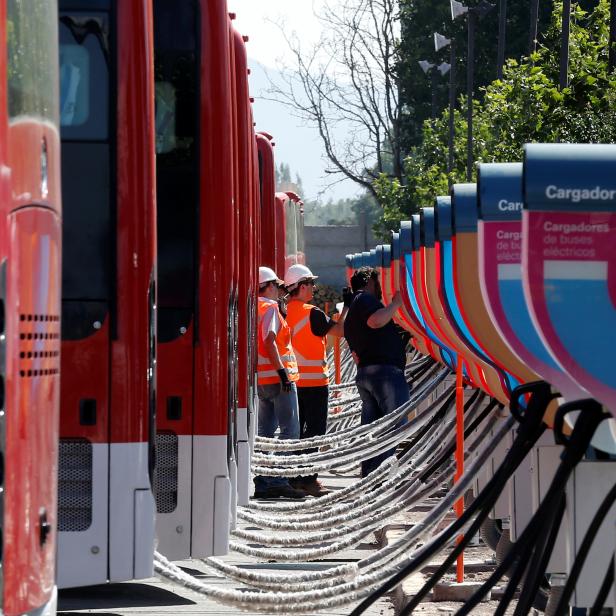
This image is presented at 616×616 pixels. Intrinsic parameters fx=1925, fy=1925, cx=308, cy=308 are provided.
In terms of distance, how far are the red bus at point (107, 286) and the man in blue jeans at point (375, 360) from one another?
770 centimetres

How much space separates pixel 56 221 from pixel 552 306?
1.26 m

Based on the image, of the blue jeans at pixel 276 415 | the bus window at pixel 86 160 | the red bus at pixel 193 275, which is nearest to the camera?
the bus window at pixel 86 160

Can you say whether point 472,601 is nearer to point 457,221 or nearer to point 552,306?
point 552,306

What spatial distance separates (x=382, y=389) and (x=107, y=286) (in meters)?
7.95

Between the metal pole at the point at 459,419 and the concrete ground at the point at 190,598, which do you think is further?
the concrete ground at the point at 190,598

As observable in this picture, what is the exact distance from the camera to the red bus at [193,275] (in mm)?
8953


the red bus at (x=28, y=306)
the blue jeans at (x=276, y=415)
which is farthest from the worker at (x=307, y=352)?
the red bus at (x=28, y=306)

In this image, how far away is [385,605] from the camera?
435 inches

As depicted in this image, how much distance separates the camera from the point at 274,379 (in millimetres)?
16266

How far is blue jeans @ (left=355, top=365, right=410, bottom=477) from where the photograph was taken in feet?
50.8

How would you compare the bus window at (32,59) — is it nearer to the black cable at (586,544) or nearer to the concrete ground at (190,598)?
the black cable at (586,544)

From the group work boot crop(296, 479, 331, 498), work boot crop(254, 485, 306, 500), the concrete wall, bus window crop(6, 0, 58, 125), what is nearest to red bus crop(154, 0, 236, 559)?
bus window crop(6, 0, 58, 125)

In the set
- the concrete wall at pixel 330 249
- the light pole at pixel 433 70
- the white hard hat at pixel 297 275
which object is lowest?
the white hard hat at pixel 297 275

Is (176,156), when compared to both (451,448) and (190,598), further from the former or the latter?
(190,598)
